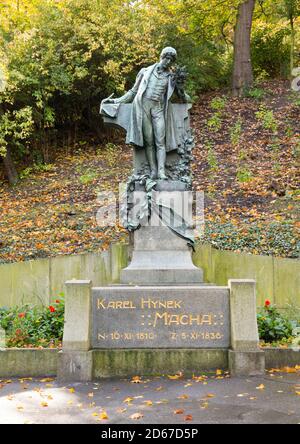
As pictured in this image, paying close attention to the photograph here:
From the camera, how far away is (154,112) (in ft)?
34.5

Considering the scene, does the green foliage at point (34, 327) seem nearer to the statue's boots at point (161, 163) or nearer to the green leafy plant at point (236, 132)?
the statue's boots at point (161, 163)

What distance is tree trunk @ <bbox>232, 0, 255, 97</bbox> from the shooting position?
27.7 m

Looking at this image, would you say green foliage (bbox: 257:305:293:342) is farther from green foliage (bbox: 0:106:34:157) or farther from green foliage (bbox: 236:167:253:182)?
green foliage (bbox: 0:106:34:157)

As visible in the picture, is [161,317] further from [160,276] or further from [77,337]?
[160,276]

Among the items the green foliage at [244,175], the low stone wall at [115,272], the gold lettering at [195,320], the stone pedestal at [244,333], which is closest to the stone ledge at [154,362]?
the stone pedestal at [244,333]

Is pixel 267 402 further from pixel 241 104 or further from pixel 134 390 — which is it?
pixel 241 104

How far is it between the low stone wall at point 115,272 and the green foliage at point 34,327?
222 cm

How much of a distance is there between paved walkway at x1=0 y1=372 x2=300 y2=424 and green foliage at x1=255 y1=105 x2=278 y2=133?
59.3ft

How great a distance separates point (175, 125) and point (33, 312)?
4.55m

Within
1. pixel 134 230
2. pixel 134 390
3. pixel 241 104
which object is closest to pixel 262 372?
pixel 134 390

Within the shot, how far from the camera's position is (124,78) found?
25219mm

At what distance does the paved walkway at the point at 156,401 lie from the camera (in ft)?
18.8

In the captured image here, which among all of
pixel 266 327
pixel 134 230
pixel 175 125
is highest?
pixel 175 125

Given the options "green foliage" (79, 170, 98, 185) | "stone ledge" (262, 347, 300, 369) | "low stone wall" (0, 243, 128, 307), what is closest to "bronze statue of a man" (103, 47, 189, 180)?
"low stone wall" (0, 243, 128, 307)
